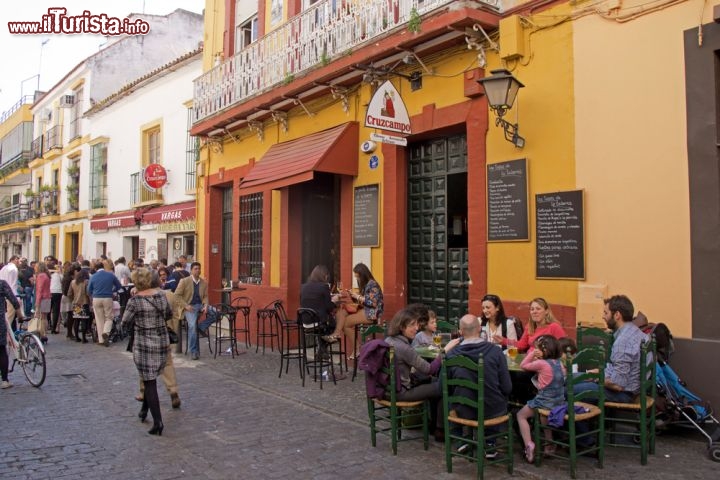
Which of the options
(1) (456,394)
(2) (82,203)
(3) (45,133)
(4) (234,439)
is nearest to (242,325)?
(4) (234,439)

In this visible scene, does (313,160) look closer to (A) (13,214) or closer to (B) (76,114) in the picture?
(B) (76,114)

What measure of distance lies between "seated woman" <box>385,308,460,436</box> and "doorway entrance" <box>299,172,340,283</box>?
5901 millimetres

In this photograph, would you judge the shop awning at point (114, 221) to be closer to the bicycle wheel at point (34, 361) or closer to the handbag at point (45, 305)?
the handbag at point (45, 305)

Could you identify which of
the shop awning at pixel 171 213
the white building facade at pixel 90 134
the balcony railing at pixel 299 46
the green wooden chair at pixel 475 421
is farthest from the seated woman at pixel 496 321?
the white building facade at pixel 90 134

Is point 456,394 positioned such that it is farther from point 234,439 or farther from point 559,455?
point 234,439

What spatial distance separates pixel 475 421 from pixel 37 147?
31.1 m

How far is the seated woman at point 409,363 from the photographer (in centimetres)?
539

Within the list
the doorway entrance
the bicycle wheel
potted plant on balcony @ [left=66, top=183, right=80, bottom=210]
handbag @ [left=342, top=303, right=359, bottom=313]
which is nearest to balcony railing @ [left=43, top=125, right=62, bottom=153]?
potted plant on balcony @ [left=66, top=183, right=80, bottom=210]

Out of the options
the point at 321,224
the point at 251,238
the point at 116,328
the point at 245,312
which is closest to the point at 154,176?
the point at 116,328

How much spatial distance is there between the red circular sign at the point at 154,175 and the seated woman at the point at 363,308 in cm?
1004

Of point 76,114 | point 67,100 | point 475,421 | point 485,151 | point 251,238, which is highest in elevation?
point 67,100

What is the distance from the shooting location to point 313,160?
9.55 m

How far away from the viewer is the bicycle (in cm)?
830

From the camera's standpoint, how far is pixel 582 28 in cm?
680
